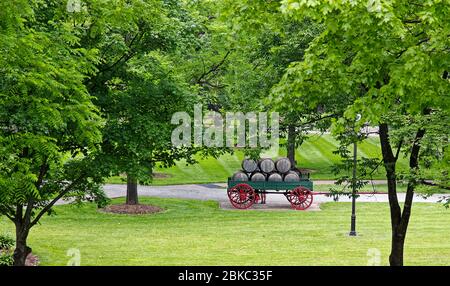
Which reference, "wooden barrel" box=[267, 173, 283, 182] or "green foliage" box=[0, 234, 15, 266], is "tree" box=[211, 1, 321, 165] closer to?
"wooden barrel" box=[267, 173, 283, 182]

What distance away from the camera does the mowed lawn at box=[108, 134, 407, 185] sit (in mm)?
38562

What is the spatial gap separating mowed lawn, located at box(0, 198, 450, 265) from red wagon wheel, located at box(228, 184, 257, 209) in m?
1.03

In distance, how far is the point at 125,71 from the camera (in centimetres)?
1556

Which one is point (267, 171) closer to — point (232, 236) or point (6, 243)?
point (232, 236)

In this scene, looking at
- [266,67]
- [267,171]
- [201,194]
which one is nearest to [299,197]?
[267,171]

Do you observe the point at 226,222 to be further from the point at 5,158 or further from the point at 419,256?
the point at 5,158

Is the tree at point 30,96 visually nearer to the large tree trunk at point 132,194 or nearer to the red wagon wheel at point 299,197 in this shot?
the large tree trunk at point 132,194

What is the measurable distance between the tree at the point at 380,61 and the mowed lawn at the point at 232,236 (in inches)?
313

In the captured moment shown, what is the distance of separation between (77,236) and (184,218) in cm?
550

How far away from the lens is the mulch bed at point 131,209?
28031 mm

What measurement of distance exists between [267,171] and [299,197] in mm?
1885

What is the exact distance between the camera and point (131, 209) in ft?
92.9

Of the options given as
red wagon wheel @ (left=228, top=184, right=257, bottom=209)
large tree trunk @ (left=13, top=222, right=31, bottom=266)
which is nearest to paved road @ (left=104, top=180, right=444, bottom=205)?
red wagon wheel @ (left=228, top=184, right=257, bottom=209)

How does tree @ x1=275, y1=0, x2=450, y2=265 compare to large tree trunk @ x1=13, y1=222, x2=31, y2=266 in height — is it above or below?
above
